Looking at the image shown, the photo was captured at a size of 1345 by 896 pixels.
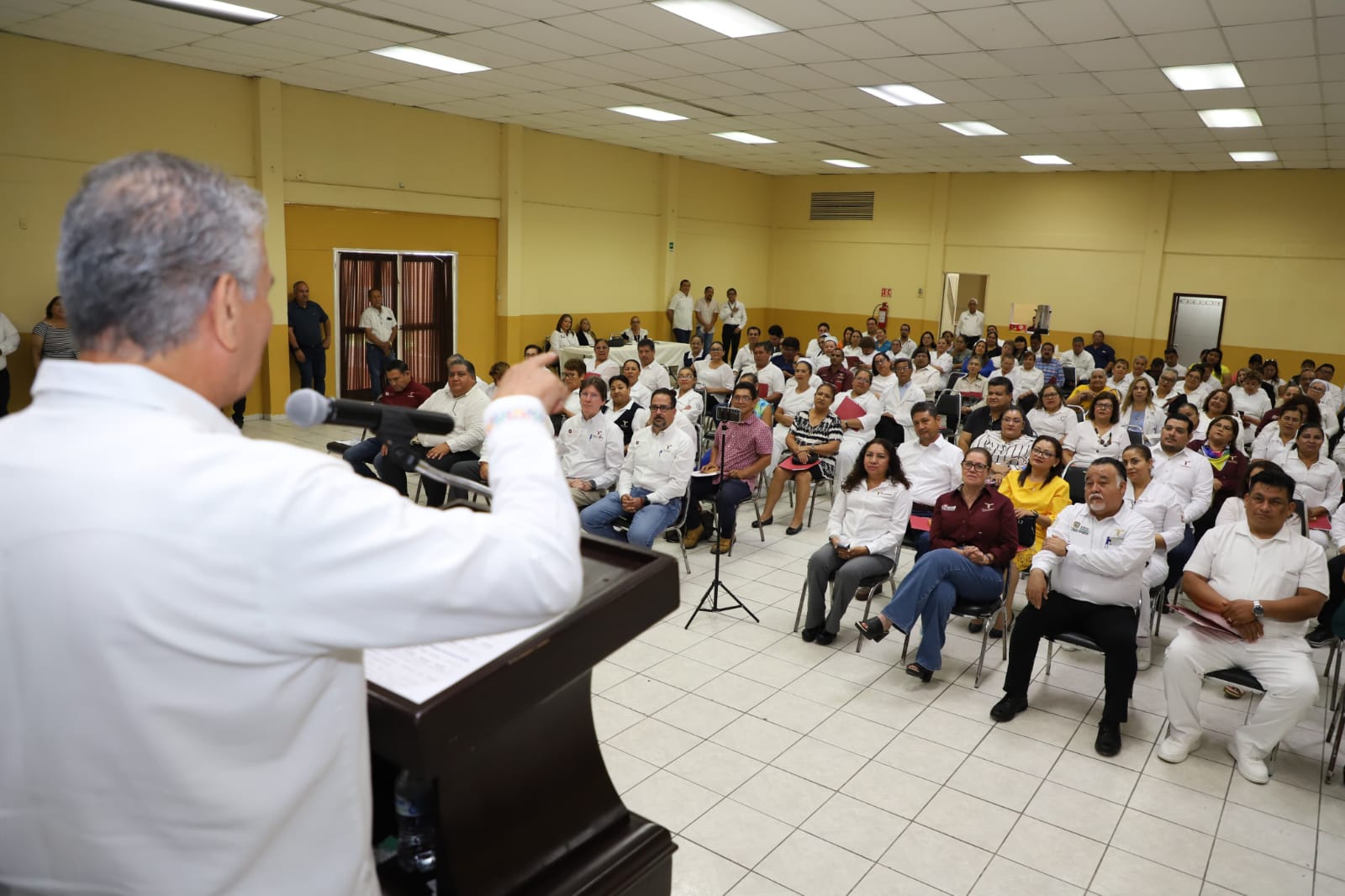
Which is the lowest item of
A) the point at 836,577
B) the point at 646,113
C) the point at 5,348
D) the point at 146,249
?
the point at 836,577

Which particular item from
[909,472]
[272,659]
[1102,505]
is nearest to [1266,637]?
[1102,505]

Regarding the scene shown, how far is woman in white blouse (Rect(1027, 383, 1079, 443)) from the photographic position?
750cm

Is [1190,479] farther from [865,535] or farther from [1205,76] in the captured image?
[1205,76]

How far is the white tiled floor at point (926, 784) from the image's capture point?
10.6ft

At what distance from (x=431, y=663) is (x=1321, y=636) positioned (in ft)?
19.7

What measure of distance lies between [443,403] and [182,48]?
4.39 meters

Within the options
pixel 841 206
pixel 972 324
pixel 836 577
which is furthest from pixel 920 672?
pixel 841 206

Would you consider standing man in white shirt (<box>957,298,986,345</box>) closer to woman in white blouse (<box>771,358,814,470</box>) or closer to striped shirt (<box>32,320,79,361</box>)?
woman in white blouse (<box>771,358,814,470</box>)

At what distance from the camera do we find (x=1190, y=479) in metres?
5.82

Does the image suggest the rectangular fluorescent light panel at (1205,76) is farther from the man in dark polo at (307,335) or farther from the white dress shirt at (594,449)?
the man in dark polo at (307,335)

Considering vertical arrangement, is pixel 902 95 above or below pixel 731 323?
above

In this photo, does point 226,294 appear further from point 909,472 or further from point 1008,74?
point 1008,74

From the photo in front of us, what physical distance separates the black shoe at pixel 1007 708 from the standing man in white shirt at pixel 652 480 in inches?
94.2

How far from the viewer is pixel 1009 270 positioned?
52.3ft
